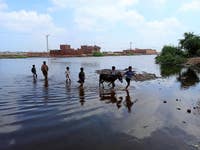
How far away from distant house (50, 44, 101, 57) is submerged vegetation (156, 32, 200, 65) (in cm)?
8632

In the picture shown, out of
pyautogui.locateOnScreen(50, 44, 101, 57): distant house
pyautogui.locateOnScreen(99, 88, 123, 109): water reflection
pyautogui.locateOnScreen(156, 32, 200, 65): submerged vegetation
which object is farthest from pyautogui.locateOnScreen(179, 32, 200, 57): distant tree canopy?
pyautogui.locateOnScreen(50, 44, 101, 57): distant house

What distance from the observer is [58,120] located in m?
12.5

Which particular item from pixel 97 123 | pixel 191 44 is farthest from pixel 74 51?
pixel 97 123

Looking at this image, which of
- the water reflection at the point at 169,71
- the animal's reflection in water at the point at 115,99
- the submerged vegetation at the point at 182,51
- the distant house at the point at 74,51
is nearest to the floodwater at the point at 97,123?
the animal's reflection in water at the point at 115,99

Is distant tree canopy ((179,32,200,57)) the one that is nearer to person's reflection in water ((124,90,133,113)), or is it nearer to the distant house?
person's reflection in water ((124,90,133,113))

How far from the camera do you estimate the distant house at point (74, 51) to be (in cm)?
16312

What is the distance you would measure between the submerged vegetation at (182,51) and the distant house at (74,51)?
8632 cm

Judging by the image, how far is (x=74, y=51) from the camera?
16862 cm

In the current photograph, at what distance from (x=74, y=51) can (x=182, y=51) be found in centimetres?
9522

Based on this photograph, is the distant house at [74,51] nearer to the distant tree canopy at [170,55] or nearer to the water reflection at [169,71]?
the distant tree canopy at [170,55]

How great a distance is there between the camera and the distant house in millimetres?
163125

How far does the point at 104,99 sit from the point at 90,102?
138 centimetres

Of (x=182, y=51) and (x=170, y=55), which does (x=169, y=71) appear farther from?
(x=182, y=51)

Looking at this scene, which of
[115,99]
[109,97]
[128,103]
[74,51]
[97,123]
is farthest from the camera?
[74,51]
